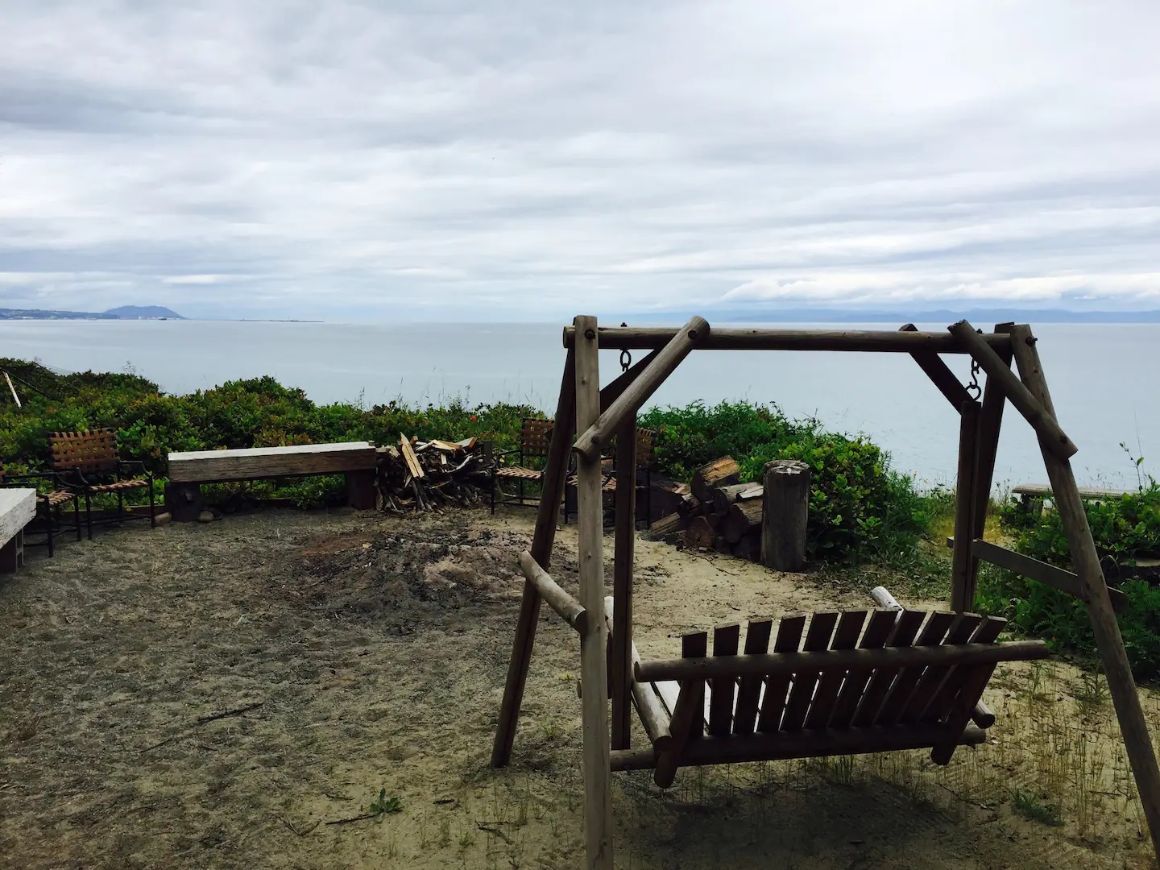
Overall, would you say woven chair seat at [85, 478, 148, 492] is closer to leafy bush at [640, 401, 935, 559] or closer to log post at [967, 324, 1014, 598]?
leafy bush at [640, 401, 935, 559]

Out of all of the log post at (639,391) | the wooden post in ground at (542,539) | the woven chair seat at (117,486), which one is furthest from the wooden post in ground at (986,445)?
the woven chair seat at (117,486)

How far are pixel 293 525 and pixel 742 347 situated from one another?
7.41 m

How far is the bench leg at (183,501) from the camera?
32.5 feet

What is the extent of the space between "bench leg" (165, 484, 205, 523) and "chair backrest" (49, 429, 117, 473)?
68cm

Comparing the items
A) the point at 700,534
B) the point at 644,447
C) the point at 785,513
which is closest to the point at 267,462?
the point at 644,447

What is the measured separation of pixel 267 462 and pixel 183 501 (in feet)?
3.27

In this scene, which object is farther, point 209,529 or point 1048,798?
point 209,529

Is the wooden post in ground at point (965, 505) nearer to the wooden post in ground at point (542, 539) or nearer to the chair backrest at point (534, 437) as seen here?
the wooden post in ground at point (542, 539)

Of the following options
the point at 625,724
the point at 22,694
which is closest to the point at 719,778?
the point at 625,724

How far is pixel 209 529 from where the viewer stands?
31.6ft

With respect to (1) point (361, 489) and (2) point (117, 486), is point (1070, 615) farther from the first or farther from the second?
(2) point (117, 486)

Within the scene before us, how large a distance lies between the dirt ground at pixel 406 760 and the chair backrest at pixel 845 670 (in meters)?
0.60

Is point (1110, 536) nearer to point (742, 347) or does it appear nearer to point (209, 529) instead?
point (742, 347)

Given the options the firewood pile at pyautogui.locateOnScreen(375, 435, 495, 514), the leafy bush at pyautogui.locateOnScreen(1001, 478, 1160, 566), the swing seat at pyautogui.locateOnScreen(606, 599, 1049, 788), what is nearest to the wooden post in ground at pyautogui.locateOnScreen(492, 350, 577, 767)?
the swing seat at pyautogui.locateOnScreen(606, 599, 1049, 788)
